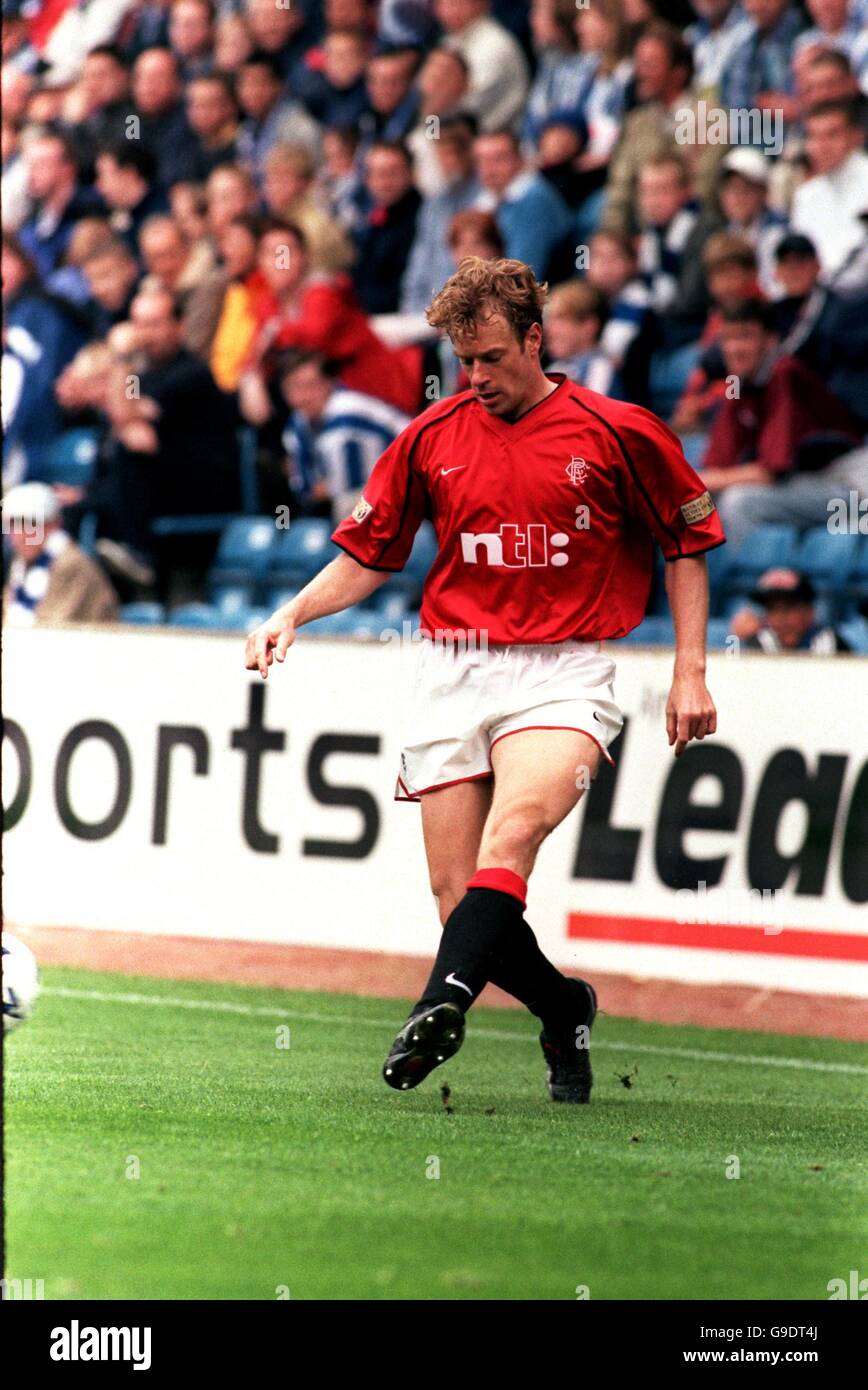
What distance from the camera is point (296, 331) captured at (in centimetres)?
1230

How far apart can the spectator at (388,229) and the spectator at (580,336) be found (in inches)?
65.1

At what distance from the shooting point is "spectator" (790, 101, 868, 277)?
34.9 ft

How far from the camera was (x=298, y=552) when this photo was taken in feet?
39.2

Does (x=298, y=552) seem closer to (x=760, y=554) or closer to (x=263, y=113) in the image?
(x=760, y=554)

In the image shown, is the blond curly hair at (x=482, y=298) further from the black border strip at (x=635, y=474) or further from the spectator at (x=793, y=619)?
the spectator at (x=793, y=619)

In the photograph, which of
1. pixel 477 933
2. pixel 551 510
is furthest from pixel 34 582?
pixel 477 933

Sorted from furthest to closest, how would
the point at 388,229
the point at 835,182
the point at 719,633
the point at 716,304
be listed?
1. the point at 388,229
2. the point at 716,304
3. the point at 835,182
4. the point at 719,633

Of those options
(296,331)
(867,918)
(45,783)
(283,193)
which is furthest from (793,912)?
(283,193)

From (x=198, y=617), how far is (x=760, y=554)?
334 centimetres

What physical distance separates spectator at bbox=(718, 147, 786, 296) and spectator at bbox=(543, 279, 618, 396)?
834 millimetres

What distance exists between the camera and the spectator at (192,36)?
14.2 meters

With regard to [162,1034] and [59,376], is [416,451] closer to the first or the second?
[162,1034]

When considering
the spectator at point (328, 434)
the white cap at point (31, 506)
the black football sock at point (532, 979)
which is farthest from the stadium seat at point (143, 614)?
the black football sock at point (532, 979)

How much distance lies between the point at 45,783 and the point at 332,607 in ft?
15.9
